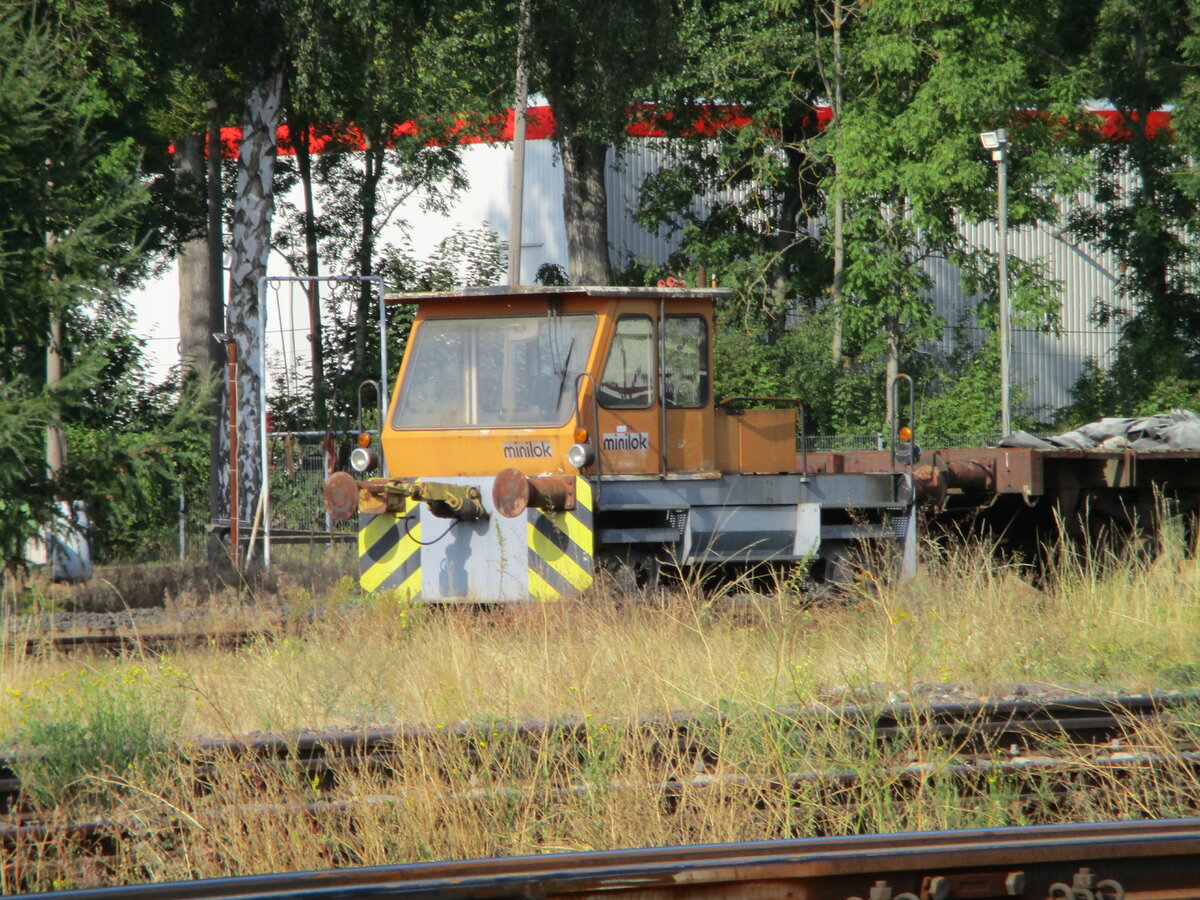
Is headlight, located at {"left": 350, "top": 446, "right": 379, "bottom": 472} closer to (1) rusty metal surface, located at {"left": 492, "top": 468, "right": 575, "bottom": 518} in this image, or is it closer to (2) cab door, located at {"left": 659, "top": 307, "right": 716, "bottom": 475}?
(1) rusty metal surface, located at {"left": 492, "top": 468, "right": 575, "bottom": 518}

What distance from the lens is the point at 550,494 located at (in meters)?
9.98

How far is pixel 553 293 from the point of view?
10.7 m

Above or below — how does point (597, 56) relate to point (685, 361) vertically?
above

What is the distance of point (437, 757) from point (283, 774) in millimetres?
663

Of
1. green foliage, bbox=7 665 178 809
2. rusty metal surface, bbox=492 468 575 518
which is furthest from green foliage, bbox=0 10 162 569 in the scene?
green foliage, bbox=7 665 178 809

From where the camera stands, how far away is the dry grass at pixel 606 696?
17.6 feet

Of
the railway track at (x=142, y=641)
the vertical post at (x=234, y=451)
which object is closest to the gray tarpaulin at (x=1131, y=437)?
the railway track at (x=142, y=641)

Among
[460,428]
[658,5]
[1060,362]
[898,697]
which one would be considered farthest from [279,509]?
[1060,362]

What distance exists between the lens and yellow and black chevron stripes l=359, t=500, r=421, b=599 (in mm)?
10844

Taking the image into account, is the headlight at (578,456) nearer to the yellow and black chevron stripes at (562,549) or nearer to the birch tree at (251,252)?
the yellow and black chevron stripes at (562,549)

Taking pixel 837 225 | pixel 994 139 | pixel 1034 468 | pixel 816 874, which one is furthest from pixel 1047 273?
pixel 816 874

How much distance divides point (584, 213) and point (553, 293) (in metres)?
16.8

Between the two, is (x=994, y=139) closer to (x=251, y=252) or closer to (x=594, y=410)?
(x=251, y=252)

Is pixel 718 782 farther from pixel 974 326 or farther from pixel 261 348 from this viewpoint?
pixel 974 326
